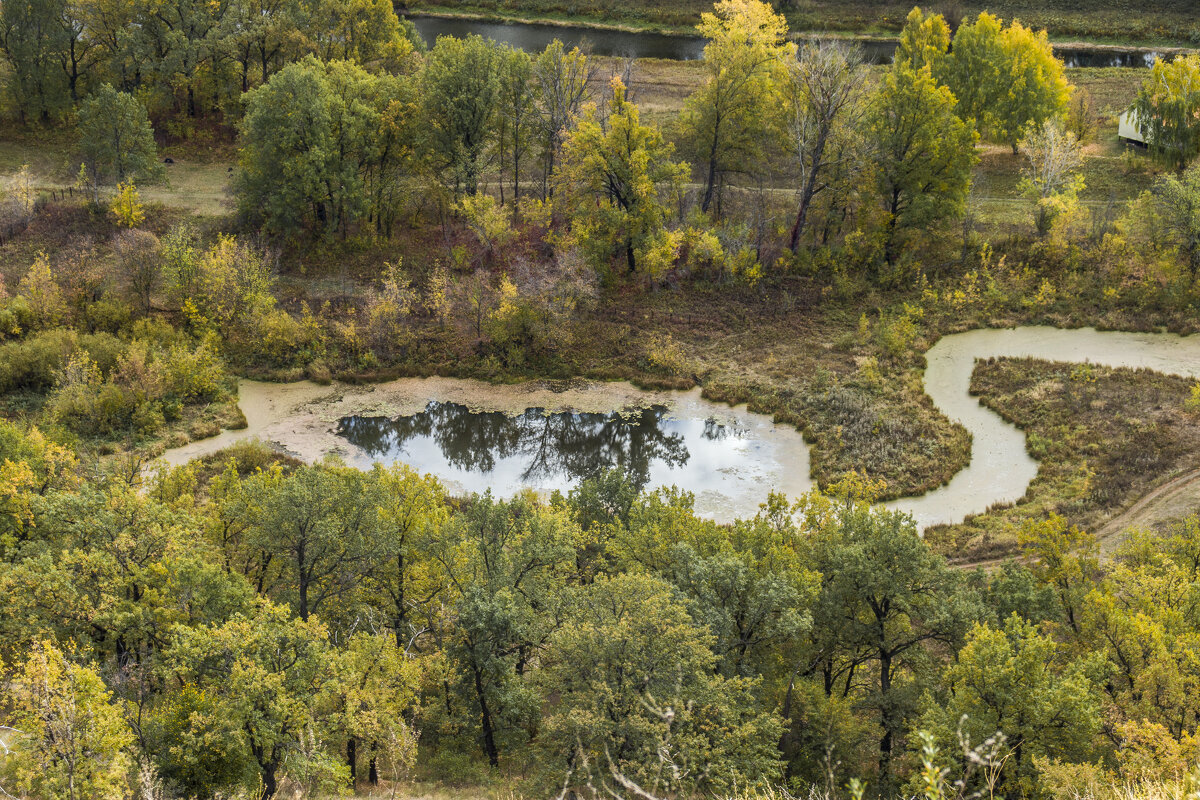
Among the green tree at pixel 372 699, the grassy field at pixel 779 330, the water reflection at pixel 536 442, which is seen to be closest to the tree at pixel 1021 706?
the green tree at pixel 372 699

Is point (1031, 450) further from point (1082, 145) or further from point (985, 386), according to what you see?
point (1082, 145)

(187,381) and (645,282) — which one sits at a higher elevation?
(645,282)

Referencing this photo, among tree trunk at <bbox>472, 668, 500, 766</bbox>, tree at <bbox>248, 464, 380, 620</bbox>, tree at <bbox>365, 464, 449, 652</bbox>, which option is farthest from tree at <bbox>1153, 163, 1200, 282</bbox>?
tree trunk at <bbox>472, 668, 500, 766</bbox>

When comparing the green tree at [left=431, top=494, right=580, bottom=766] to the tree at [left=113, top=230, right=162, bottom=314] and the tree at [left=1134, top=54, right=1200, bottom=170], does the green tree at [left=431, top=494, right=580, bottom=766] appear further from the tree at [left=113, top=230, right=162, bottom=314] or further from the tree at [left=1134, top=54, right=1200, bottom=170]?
the tree at [left=1134, top=54, right=1200, bottom=170]

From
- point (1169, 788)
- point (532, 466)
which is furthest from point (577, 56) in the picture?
point (1169, 788)

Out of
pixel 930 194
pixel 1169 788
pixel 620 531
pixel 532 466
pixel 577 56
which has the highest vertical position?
pixel 577 56

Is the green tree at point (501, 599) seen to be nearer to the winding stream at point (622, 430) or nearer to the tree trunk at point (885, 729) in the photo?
the tree trunk at point (885, 729)

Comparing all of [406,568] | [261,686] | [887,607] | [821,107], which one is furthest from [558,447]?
[261,686]

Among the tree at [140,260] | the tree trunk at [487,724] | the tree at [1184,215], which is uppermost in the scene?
the tree at [1184,215]
